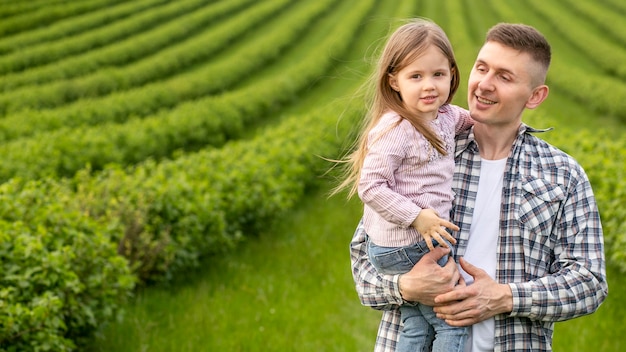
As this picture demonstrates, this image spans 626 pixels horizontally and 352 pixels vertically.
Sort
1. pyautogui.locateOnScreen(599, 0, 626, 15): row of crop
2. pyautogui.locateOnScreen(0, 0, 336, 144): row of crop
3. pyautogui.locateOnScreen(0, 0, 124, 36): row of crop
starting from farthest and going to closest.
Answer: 1. pyautogui.locateOnScreen(599, 0, 626, 15): row of crop
2. pyautogui.locateOnScreen(0, 0, 124, 36): row of crop
3. pyautogui.locateOnScreen(0, 0, 336, 144): row of crop

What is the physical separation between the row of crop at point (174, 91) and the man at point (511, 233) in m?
12.2

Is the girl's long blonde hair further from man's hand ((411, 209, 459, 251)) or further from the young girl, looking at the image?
man's hand ((411, 209, 459, 251))

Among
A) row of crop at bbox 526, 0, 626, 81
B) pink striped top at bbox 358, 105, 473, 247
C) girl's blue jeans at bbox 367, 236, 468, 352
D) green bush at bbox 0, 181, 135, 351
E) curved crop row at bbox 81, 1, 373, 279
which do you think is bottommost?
row of crop at bbox 526, 0, 626, 81

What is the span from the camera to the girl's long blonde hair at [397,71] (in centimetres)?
Answer: 261

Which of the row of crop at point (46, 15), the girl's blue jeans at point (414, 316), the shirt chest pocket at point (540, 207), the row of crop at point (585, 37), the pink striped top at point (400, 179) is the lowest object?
the row of crop at point (585, 37)

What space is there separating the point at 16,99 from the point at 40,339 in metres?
15.5

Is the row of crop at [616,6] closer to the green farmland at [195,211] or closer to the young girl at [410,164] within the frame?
the green farmland at [195,211]

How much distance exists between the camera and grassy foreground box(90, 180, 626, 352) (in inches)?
237

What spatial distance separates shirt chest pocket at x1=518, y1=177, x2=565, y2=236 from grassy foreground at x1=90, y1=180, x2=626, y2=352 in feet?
12.1

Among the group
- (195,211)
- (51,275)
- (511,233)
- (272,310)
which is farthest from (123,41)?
(511,233)

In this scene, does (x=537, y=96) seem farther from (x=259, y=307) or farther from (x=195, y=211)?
(x=195, y=211)

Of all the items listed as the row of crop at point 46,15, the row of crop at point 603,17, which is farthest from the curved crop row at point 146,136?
the row of crop at point 603,17

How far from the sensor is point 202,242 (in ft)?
25.2

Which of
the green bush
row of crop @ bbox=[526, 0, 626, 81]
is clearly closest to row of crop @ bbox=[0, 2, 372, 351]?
the green bush
